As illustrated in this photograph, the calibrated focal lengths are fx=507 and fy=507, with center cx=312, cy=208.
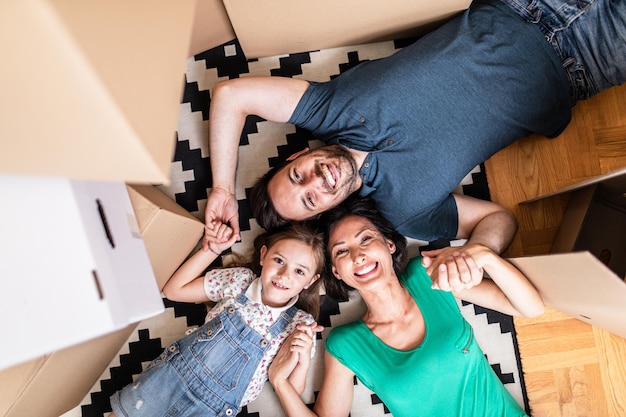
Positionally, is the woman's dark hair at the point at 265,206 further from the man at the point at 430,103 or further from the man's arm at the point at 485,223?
the man's arm at the point at 485,223

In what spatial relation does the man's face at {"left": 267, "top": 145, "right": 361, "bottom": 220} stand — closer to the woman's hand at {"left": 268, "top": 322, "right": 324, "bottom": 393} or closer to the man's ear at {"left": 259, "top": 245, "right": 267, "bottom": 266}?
the man's ear at {"left": 259, "top": 245, "right": 267, "bottom": 266}

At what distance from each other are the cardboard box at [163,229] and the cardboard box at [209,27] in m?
0.44

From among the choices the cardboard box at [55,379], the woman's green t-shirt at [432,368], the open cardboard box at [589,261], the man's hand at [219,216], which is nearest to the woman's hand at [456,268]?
the open cardboard box at [589,261]

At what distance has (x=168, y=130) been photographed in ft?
2.52

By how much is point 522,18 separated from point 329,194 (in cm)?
71

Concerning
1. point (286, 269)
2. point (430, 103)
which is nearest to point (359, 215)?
point (286, 269)

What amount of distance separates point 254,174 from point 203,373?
1.93ft

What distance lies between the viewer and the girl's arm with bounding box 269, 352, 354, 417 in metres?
1.38

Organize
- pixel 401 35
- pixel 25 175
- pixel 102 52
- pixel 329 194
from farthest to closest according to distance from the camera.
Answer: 1. pixel 401 35
2. pixel 329 194
3. pixel 25 175
4. pixel 102 52

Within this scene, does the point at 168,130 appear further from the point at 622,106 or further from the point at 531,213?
the point at 622,106

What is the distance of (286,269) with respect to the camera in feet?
4.46

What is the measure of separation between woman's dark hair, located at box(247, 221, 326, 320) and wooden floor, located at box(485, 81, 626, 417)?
1.89 ft

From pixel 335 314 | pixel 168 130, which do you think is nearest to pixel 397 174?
pixel 335 314

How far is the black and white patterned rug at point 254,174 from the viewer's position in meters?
1.52
